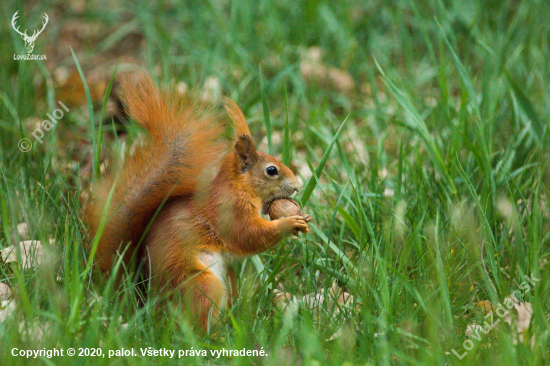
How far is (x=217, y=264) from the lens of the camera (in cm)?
180

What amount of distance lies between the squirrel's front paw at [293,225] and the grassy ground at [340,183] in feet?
0.41

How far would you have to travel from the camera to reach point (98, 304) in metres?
1.52

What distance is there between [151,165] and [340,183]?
105 cm

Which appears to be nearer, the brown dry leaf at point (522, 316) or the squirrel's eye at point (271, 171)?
the brown dry leaf at point (522, 316)

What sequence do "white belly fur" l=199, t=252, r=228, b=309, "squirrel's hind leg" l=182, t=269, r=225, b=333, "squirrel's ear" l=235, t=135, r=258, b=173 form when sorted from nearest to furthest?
"squirrel's hind leg" l=182, t=269, r=225, b=333, "white belly fur" l=199, t=252, r=228, b=309, "squirrel's ear" l=235, t=135, r=258, b=173

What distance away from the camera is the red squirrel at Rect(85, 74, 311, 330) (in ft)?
5.74

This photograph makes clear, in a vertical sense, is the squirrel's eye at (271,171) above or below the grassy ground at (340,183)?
above

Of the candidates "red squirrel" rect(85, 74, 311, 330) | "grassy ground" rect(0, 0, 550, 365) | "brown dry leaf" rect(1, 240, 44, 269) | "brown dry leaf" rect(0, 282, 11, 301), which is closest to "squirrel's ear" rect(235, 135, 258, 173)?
"red squirrel" rect(85, 74, 311, 330)

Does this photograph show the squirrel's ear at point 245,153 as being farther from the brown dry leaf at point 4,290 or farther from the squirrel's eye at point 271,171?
the brown dry leaf at point 4,290

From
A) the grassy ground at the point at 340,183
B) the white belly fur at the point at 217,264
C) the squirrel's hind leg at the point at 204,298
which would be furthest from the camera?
the white belly fur at the point at 217,264

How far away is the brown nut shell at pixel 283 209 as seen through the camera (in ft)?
6.24

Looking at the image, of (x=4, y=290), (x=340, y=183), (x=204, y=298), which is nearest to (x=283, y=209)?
(x=204, y=298)

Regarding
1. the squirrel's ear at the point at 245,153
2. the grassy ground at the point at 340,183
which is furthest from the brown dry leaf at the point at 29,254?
the squirrel's ear at the point at 245,153

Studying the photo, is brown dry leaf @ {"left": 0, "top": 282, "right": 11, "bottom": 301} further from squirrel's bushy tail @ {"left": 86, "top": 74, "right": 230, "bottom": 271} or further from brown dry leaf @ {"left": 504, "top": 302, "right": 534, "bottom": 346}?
brown dry leaf @ {"left": 504, "top": 302, "right": 534, "bottom": 346}
